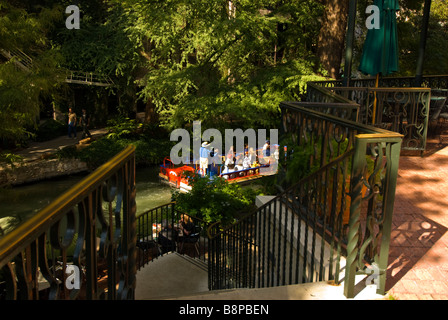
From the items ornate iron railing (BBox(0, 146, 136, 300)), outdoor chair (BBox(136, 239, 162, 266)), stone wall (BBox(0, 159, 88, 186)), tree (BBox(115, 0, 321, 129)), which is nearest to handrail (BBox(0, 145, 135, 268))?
ornate iron railing (BBox(0, 146, 136, 300))

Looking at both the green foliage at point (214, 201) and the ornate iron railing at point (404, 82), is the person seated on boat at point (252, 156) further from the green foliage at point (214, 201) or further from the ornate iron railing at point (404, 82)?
the ornate iron railing at point (404, 82)

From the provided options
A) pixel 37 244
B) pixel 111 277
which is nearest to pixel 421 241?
pixel 111 277

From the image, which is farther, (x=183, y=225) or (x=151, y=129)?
(x=151, y=129)

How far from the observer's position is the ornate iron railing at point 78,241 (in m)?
1.45

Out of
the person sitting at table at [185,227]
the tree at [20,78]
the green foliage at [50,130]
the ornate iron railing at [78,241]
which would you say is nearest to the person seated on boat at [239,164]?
the person sitting at table at [185,227]

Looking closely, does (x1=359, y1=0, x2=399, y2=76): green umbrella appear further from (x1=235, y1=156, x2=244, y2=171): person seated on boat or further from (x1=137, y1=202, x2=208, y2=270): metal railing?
(x1=235, y1=156, x2=244, y2=171): person seated on boat

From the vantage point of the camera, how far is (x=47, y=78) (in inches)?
489

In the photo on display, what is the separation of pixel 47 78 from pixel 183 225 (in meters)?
5.59

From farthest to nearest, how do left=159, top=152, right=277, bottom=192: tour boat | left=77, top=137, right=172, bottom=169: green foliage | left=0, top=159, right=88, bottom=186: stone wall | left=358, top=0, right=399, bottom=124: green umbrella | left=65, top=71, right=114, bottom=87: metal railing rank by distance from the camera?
left=65, top=71, right=114, bottom=87: metal railing < left=77, top=137, right=172, bottom=169: green foliage < left=0, top=159, right=88, bottom=186: stone wall < left=159, top=152, right=277, bottom=192: tour boat < left=358, top=0, right=399, bottom=124: green umbrella

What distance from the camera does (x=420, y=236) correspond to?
4961mm

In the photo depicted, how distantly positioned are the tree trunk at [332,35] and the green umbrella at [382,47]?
8570mm

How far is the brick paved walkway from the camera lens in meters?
3.97

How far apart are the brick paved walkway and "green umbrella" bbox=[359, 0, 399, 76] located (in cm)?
315
